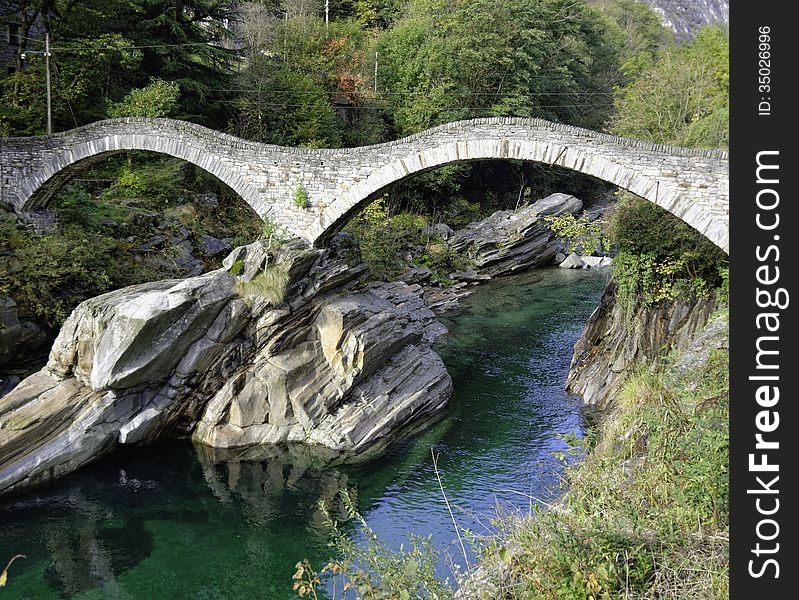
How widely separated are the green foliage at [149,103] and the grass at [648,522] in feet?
58.5

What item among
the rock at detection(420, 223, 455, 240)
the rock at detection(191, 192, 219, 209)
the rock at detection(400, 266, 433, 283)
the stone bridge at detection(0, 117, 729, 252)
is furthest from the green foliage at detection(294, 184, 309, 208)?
the rock at detection(420, 223, 455, 240)

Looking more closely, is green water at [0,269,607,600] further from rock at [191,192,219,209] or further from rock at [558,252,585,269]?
rock at [558,252,585,269]

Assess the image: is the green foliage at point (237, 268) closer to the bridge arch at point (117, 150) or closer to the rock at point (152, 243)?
the bridge arch at point (117, 150)

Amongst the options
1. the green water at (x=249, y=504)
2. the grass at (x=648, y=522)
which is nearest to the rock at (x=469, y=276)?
→ the green water at (x=249, y=504)

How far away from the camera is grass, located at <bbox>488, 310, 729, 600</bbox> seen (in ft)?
16.7

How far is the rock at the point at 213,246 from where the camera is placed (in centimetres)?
1942

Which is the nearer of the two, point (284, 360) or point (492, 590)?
point (492, 590)

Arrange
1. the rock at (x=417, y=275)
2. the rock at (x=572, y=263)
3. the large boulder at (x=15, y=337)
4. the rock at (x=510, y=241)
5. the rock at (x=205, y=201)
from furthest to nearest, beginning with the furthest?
the rock at (x=572, y=263) → the rock at (x=510, y=241) → the rock at (x=417, y=275) → the rock at (x=205, y=201) → the large boulder at (x=15, y=337)

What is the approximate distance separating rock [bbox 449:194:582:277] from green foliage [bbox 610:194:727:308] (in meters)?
12.3

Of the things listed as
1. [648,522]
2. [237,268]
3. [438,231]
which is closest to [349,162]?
[237,268]

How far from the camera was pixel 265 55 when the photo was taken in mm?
27234
